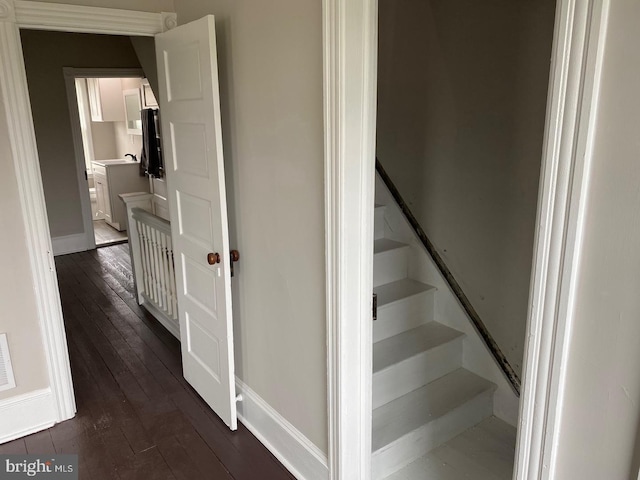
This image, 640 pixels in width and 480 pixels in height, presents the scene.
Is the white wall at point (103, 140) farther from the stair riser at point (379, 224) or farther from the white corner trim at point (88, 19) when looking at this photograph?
the stair riser at point (379, 224)

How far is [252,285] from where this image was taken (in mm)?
Result: 2402

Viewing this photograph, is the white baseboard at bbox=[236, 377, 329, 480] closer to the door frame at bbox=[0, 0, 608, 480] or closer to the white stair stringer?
the door frame at bbox=[0, 0, 608, 480]

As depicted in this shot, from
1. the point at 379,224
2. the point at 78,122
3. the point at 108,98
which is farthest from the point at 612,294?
the point at 108,98

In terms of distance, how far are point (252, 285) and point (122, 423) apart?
1115 mm

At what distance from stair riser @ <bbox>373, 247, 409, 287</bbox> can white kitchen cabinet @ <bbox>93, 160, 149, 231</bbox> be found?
16.3ft

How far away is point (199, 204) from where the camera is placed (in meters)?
2.50

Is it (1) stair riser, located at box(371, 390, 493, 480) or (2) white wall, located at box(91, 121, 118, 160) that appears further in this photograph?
(2) white wall, located at box(91, 121, 118, 160)

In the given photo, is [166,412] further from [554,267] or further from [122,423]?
[554,267]

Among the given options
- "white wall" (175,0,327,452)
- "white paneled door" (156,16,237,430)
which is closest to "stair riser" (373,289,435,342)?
"white wall" (175,0,327,452)

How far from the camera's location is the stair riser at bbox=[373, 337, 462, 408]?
2.46 meters

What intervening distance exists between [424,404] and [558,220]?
1.64 m

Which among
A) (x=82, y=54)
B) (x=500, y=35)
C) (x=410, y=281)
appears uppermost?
(x=82, y=54)

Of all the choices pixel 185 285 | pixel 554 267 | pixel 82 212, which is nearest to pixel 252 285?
pixel 185 285

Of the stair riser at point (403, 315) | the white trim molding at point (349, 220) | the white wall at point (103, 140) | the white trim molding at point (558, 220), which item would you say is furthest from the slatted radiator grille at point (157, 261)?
the white wall at point (103, 140)
